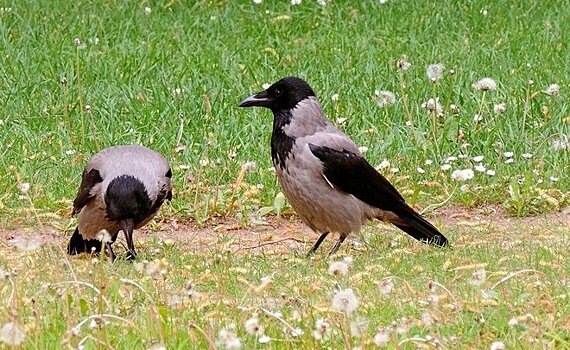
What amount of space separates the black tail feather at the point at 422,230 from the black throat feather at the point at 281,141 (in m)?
0.77

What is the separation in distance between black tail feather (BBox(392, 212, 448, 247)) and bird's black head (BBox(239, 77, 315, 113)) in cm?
88

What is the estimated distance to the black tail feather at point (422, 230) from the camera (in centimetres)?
750

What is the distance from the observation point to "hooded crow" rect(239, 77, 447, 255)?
24.2 feet

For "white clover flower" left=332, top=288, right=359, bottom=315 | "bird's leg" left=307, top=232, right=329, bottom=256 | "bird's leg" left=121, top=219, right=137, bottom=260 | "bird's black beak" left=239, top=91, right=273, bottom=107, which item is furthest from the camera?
"bird's black beak" left=239, top=91, right=273, bottom=107

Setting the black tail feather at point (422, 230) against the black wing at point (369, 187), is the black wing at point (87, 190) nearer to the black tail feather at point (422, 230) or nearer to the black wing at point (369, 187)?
the black wing at point (369, 187)

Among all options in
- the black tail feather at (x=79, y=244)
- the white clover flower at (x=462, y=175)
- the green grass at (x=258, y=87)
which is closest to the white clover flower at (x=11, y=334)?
the black tail feather at (x=79, y=244)

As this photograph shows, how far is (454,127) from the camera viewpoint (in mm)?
9539

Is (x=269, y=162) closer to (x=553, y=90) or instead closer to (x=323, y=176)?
(x=323, y=176)

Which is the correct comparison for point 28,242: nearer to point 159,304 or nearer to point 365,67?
point 159,304

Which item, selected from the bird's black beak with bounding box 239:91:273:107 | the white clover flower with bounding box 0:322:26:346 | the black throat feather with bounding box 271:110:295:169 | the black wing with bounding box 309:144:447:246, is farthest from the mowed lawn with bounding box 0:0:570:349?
the bird's black beak with bounding box 239:91:273:107

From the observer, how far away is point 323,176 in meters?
7.41

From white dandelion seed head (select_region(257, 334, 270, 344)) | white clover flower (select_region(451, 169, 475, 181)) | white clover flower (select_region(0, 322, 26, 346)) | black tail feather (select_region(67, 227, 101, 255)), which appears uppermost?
white clover flower (select_region(0, 322, 26, 346))

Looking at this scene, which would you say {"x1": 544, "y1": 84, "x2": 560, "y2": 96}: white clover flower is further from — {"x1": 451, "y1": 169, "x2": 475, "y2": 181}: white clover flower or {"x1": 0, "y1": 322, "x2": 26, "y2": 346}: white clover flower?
{"x1": 0, "y1": 322, "x2": 26, "y2": 346}: white clover flower

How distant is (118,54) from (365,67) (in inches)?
79.5
